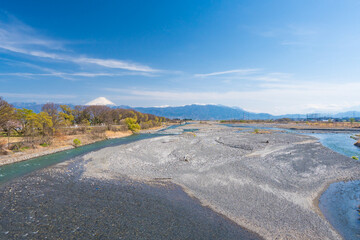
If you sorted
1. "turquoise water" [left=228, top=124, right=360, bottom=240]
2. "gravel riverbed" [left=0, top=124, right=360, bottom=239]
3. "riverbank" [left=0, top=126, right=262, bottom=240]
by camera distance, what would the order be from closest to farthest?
"riverbank" [left=0, top=126, right=262, bottom=240], "gravel riverbed" [left=0, top=124, right=360, bottom=239], "turquoise water" [left=228, top=124, right=360, bottom=240]

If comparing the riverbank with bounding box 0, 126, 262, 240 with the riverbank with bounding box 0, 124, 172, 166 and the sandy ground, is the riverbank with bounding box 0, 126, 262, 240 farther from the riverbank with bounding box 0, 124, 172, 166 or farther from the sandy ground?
the riverbank with bounding box 0, 124, 172, 166

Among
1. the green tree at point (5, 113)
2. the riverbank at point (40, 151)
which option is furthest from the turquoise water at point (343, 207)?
the green tree at point (5, 113)

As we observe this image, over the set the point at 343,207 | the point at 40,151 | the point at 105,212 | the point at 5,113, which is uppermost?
the point at 5,113

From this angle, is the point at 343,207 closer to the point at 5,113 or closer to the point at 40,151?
the point at 40,151

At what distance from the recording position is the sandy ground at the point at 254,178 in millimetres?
11023

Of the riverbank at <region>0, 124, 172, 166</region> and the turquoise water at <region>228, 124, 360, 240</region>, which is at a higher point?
the turquoise water at <region>228, 124, 360, 240</region>

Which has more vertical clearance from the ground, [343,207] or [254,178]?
[254,178]

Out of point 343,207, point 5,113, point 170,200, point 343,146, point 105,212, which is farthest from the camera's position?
point 343,146

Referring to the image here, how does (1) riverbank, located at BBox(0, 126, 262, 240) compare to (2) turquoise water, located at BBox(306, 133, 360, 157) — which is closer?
(1) riverbank, located at BBox(0, 126, 262, 240)

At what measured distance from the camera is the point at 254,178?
18.5m

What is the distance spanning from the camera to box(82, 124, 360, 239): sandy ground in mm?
11023

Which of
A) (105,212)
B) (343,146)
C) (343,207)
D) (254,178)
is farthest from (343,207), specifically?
(343,146)

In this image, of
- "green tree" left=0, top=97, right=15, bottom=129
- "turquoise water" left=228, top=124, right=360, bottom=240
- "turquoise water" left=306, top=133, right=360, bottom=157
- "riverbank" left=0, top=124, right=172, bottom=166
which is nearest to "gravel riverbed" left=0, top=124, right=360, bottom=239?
"turquoise water" left=228, top=124, right=360, bottom=240

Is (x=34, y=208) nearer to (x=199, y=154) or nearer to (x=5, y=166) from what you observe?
(x=5, y=166)
